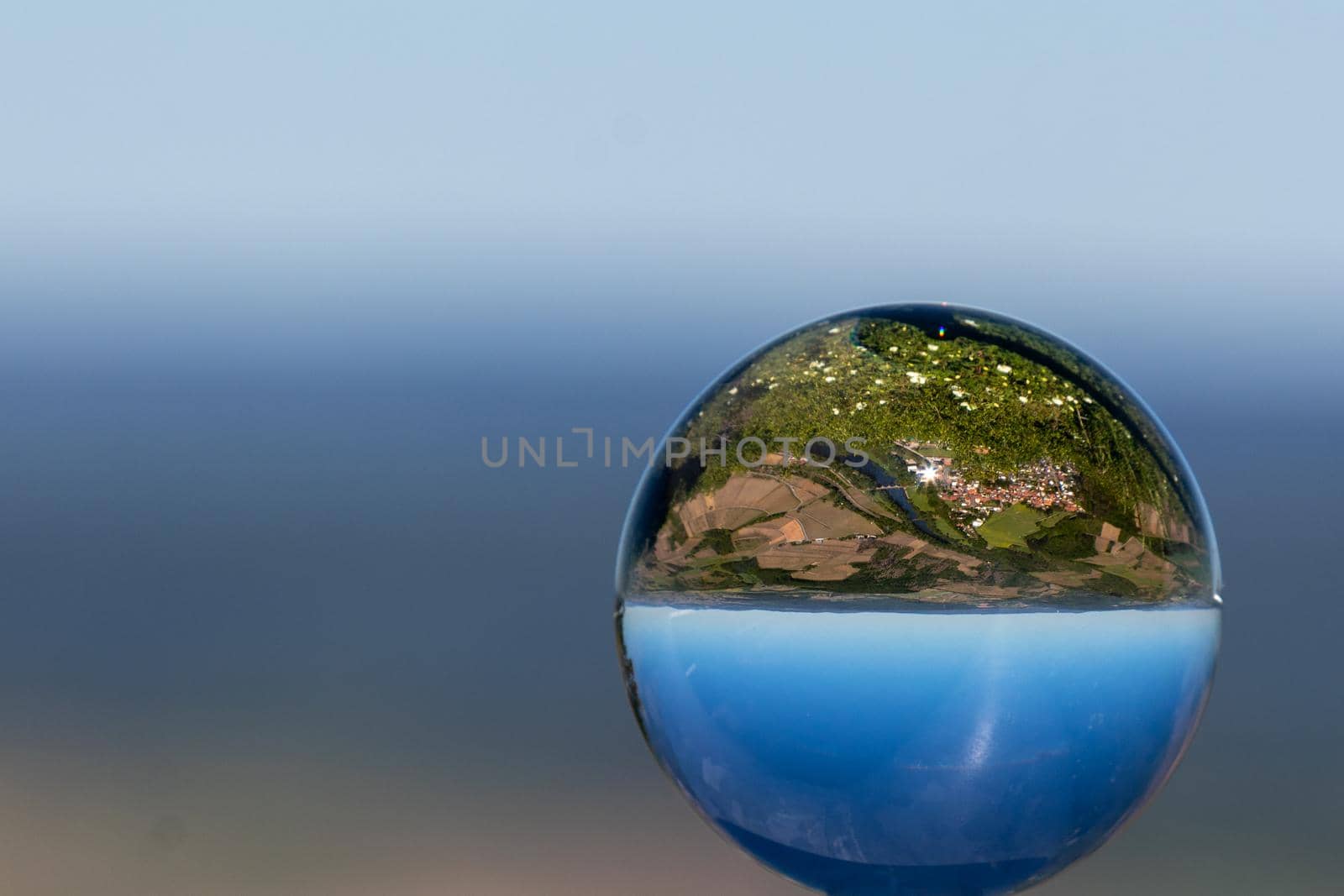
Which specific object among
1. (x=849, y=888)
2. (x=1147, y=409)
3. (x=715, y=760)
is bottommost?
(x=849, y=888)

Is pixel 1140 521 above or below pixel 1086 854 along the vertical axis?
above

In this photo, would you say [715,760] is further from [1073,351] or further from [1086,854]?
[1073,351]

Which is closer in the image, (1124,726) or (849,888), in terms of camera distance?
(1124,726)

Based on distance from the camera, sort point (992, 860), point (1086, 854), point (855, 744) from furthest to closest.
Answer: point (1086, 854)
point (992, 860)
point (855, 744)

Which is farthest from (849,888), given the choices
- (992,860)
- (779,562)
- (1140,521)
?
(1140,521)

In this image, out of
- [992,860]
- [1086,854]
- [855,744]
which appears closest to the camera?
[855,744]

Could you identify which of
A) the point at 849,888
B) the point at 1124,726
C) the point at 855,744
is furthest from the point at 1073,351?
Answer: the point at 849,888

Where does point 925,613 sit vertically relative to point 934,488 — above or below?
below
